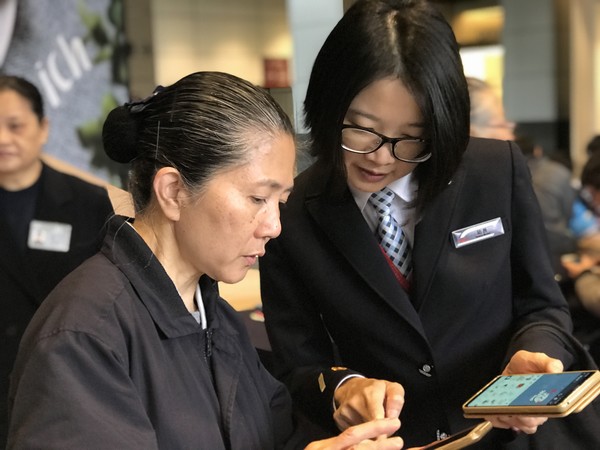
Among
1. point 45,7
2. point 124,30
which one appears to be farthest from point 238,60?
point 45,7

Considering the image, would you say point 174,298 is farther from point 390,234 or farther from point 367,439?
point 390,234

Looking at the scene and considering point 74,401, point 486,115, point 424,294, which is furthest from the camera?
point 486,115

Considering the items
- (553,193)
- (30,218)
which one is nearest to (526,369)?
(30,218)

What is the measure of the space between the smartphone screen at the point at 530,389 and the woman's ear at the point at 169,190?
576 mm

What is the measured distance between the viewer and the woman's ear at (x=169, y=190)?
1.34 m

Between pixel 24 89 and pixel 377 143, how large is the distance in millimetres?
2157

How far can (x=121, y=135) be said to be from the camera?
1.41 m

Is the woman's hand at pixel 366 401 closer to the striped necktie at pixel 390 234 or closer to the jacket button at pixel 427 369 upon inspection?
the jacket button at pixel 427 369

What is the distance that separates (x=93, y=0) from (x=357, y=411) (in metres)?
4.97

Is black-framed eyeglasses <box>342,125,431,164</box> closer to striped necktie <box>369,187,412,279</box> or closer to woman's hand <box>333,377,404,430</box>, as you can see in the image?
striped necktie <box>369,187,412,279</box>

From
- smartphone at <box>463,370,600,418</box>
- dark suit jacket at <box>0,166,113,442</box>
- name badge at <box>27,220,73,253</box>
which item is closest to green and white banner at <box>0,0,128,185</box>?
dark suit jacket at <box>0,166,113,442</box>

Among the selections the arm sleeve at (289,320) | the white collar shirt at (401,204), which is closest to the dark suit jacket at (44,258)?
the arm sleeve at (289,320)

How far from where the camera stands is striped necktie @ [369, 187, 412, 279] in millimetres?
1688

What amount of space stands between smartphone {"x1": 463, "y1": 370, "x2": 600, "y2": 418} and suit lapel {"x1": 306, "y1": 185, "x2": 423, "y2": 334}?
293 mm
